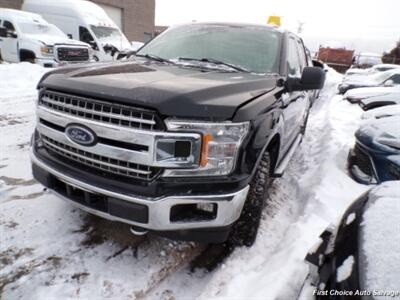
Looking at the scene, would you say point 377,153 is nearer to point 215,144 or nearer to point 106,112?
point 215,144

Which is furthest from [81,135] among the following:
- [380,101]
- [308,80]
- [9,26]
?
[9,26]

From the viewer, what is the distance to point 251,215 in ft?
8.09

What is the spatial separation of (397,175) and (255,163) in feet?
6.60

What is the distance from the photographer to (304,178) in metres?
4.14

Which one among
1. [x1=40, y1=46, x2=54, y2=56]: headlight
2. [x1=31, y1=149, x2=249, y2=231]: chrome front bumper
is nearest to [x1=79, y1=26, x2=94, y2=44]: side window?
[x1=40, y1=46, x2=54, y2=56]: headlight

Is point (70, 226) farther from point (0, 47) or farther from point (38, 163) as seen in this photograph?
point (0, 47)

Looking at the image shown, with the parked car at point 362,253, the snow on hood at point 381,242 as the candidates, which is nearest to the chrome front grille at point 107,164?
the parked car at point 362,253

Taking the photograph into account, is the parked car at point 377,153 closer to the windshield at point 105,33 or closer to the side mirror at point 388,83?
the side mirror at point 388,83

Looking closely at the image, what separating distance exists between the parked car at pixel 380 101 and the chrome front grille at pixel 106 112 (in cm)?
750

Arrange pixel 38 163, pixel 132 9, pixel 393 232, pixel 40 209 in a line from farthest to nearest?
pixel 132 9, pixel 40 209, pixel 38 163, pixel 393 232

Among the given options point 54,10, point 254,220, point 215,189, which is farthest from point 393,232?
point 54,10

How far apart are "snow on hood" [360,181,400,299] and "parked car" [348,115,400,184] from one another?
196cm

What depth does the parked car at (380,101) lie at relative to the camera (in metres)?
7.73

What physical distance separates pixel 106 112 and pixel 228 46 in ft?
5.80
